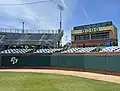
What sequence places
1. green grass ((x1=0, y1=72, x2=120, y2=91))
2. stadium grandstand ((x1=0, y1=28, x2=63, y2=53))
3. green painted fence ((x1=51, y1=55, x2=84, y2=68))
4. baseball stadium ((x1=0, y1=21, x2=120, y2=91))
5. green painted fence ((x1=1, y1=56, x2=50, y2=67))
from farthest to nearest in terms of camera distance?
stadium grandstand ((x1=0, y1=28, x2=63, y2=53)) < green painted fence ((x1=1, y1=56, x2=50, y2=67)) < green painted fence ((x1=51, y1=55, x2=84, y2=68)) < baseball stadium ((x1=0, y1=21, x2=120, y2=91)) < green grass ((x1=0, y1=72, x2=120, y2=91))

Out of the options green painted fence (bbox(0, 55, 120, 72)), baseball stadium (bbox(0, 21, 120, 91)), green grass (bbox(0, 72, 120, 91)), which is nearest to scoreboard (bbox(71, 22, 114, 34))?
baseball stadium (bbox(0, 21, 120, 91))

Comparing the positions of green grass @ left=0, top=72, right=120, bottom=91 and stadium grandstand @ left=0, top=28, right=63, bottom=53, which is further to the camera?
stadium grandstand @ left=0, top=28, right=63, bottom=53

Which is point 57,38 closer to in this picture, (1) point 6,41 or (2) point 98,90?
(1) point 6,41

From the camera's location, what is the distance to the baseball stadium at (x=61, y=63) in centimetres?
1714

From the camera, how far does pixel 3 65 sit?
39.0 m

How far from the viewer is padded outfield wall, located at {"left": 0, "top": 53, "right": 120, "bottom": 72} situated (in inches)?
1043

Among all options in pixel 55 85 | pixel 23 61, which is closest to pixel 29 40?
pixel 23 61

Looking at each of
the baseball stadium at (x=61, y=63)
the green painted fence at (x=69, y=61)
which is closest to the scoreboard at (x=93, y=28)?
the baseball stadium at (x=61, y=63)

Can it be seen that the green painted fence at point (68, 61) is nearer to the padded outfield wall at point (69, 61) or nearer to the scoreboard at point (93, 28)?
the padded outfield wall at point (69, 61)

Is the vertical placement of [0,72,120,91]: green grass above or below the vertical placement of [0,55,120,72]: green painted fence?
below

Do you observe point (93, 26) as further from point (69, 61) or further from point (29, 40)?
point (69, 61)

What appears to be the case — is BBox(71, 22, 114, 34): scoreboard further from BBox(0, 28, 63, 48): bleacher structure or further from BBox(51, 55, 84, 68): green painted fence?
BBox(51, 55, 84, 68): green painted fence

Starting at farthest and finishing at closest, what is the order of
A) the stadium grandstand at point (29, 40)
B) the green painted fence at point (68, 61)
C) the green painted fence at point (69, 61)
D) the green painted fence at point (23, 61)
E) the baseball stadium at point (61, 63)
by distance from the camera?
the stadium grandstand at point (29, 40) < the green painted fence at point (23, 61) < the green painted fence at point (68, 61) < the green painted fence at point (69, 61) < the baseball stadium at point (61, 63)

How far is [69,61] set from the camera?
34.5m
